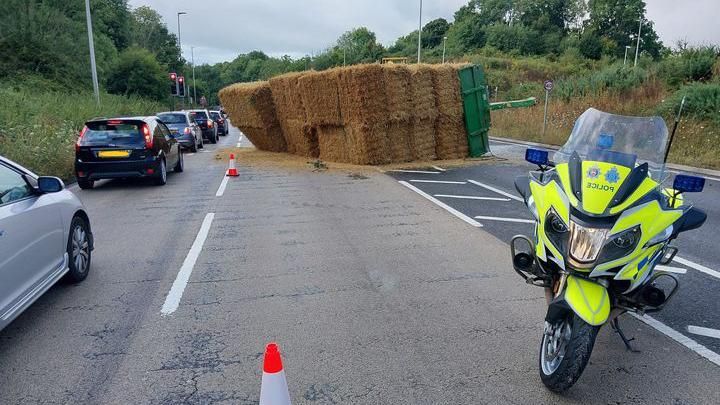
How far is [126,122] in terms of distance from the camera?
11609 millimetres

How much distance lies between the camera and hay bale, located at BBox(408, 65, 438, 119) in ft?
50.9

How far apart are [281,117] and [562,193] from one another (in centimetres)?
1730

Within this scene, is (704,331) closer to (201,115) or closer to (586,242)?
(586,242)

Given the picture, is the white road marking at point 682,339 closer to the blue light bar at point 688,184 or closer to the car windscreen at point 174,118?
the blue light bar at point 688,184

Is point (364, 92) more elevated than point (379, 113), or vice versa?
point (364, 92)

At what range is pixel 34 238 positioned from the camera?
441 cm

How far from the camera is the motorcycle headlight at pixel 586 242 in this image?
3.18 meters

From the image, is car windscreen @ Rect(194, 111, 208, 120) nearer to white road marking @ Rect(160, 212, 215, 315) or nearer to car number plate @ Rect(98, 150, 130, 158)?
car number plate @ Rect(98, 150, 130, 158)

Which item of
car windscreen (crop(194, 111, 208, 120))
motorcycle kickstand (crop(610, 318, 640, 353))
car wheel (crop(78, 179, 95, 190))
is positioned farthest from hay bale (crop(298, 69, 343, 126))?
motorcycle kickstand (crop(610, 318, 640, 353))

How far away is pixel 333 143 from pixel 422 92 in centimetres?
328

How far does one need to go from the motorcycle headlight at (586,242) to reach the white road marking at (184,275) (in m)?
3.38

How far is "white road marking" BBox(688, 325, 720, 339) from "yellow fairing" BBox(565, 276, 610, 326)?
63.3 inches

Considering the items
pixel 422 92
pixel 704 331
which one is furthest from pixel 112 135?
pixel 704 331

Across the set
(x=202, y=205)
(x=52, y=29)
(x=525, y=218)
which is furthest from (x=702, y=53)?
(x=52, y=29)
